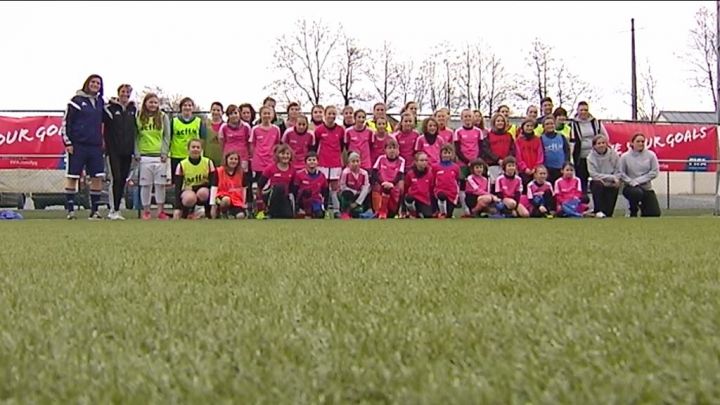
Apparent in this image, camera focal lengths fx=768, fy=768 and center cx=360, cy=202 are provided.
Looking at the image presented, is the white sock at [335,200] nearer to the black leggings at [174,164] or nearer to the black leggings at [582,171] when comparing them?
the black leggings at [174,164]

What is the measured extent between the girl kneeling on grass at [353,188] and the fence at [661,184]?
4.28 metres

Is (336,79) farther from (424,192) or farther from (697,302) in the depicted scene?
(697,302)

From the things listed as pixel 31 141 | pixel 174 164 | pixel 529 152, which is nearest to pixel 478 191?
pixel 529 152

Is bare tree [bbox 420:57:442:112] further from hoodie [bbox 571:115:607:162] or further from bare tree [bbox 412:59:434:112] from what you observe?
hoodie [bbox 571:115:607:162]

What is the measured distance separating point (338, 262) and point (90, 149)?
245 inches

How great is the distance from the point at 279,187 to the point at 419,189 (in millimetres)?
1673

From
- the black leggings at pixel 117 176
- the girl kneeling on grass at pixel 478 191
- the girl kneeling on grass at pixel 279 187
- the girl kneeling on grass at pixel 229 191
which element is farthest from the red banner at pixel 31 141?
the girl kneeling on grass at pixel 478 191

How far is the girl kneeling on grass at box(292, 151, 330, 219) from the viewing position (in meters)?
9.12

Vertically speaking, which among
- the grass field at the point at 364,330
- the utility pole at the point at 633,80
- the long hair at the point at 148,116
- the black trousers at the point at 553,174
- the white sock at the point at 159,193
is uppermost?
the utility pole at the point at 633,80

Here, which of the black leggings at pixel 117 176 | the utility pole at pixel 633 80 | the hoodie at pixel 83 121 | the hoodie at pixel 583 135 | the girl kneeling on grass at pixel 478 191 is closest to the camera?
the hoodie at pixel 83 121

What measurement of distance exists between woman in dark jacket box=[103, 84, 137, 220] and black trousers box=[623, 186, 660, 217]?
612cm

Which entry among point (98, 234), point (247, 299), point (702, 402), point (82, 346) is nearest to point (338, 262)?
point (247, 299)

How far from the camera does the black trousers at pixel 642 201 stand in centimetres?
968

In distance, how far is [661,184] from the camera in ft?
42.3
